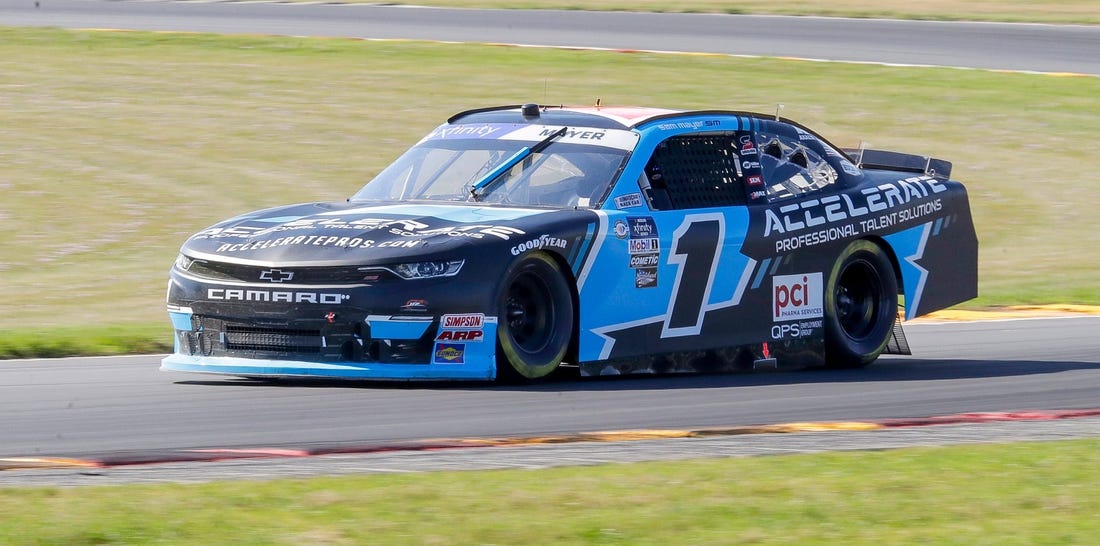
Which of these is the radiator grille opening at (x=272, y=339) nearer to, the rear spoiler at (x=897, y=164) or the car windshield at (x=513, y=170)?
the car windshield at (x=513, y=170)

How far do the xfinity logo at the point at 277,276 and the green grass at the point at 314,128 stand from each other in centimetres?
244

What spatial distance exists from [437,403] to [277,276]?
99cm

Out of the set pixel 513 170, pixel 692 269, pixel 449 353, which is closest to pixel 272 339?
pixel 449 353

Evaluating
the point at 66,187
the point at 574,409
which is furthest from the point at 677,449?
the point at 66,187

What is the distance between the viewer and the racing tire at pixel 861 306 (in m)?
10.2

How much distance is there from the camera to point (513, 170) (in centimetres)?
928

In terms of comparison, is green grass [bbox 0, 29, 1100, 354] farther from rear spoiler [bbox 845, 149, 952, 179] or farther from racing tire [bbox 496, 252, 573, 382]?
racing tire [bbox 496, 252, 573, 382]

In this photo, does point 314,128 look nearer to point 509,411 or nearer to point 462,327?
point 462,327

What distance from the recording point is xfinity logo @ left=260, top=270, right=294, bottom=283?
8195mm

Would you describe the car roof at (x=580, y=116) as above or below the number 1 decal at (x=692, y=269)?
above

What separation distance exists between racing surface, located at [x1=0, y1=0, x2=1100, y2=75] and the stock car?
17.7 m

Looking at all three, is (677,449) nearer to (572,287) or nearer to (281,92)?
(572,287)

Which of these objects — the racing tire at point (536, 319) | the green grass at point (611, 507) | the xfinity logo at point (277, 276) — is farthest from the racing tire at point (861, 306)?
the green grass at point (611, 507)

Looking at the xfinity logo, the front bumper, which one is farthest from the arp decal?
the xfinity logo
